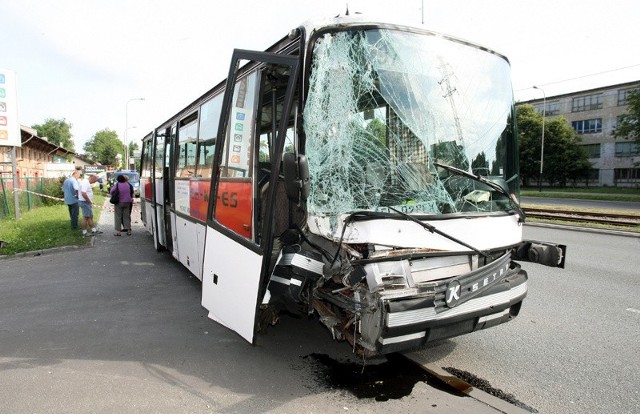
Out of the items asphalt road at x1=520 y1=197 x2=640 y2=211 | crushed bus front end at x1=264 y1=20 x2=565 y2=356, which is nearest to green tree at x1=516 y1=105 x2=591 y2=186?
asphalt road at x1=520 y1=197 x2=640 y2=211

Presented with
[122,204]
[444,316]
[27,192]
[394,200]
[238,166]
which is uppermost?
[238,166]

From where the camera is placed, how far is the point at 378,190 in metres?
3.60

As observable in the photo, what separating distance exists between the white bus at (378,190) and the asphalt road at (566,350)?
63 cm

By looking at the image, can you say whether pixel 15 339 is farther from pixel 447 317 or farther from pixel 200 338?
pixel 447 317

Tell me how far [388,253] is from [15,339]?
14.9ft

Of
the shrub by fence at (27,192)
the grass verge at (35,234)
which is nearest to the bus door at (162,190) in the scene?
the grass verge at (35,234)

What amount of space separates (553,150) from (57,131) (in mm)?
103722

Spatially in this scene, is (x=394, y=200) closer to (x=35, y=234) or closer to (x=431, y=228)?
(x=431, y=228)

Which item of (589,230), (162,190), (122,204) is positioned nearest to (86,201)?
(122,204)

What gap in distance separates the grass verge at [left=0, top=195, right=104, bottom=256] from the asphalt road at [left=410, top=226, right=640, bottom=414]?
10464 mm

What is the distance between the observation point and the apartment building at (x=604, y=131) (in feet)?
172

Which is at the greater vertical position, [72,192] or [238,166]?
[238,166]

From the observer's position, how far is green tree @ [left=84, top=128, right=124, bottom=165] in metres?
130

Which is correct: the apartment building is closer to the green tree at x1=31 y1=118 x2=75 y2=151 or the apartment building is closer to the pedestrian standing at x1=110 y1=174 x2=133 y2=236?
the pedestrian standing at x1=110 y1=174 x2=133 y2=236
